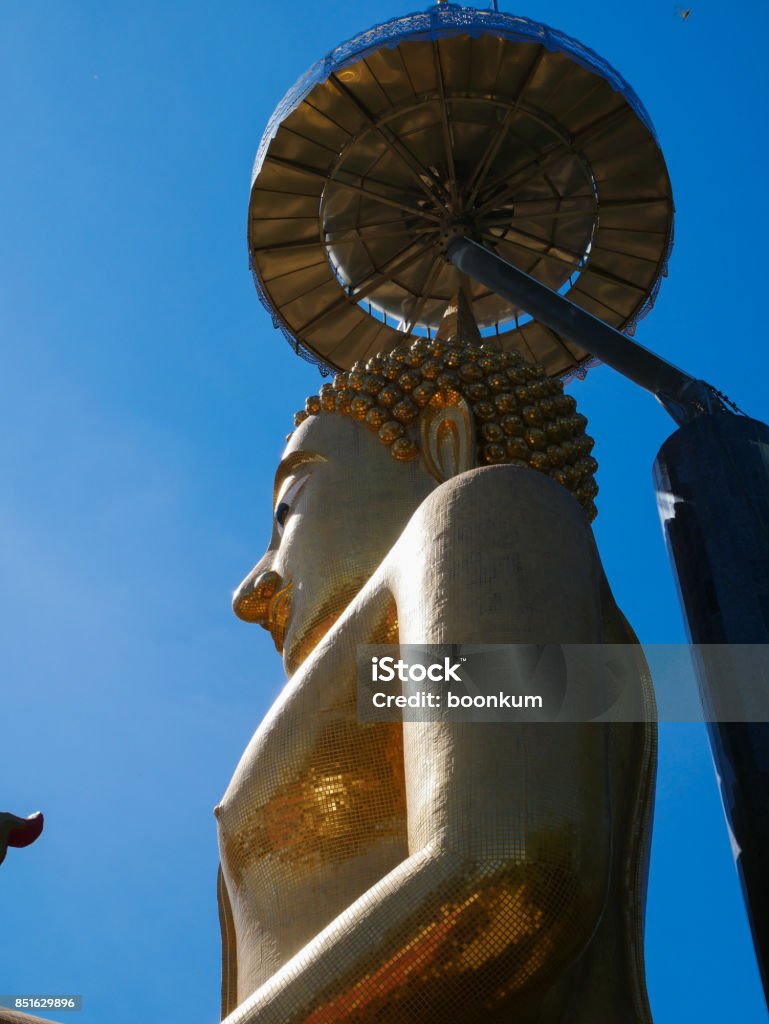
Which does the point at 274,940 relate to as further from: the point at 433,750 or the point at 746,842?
the point at 746,842

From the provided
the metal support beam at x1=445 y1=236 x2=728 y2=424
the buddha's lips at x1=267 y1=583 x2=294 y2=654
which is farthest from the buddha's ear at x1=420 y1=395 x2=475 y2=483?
the buddha's lips at x1=267 y1=583 x2=294 y2=654

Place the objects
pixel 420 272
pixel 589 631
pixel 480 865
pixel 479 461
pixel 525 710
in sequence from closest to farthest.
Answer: pixel 480 865 < pixel 525 710 < pixel 589 631 < pixel 479 461 < pixel 420 272

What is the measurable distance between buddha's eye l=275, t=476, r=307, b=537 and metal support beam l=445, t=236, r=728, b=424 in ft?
4.36

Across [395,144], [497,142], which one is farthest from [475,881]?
[395,144]

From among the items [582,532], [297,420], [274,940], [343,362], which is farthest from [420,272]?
[274,940]

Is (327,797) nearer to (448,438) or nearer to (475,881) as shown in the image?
(475,881)

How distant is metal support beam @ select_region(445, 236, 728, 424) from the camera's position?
4.62 meters

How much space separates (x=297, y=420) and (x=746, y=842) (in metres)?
3.57

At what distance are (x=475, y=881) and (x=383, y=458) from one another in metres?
2.75

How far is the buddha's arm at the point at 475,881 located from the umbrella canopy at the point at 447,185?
14.2 feet

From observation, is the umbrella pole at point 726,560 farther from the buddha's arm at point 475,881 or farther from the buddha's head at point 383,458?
the buddha's head at point 383,458

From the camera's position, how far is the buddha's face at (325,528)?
19.0 ft

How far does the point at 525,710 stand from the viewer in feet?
13.4

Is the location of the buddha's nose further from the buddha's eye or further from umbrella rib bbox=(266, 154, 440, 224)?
umbrella rib bbox=(266, 154, 440, 224)
